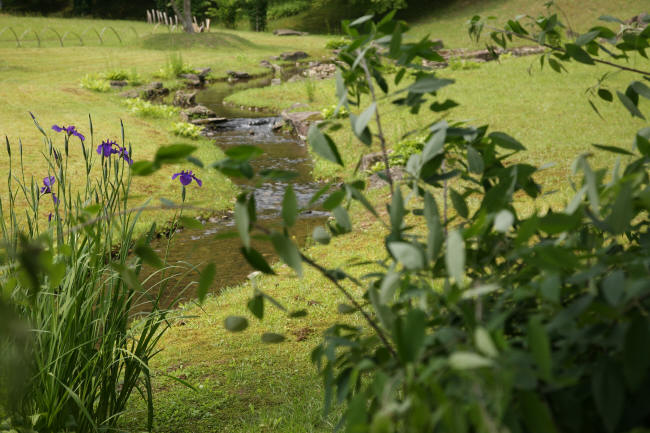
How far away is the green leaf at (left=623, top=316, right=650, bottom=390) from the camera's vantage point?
63cm

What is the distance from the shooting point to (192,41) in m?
25.5

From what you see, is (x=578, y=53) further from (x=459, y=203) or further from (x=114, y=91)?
(x=114, y=91)

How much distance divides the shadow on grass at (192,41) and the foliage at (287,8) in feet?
34.9

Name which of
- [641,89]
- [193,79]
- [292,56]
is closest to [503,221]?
[641,89]

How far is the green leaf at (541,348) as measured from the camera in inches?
23.1

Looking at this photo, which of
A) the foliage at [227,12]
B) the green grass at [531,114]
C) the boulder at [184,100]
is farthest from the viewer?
the foliage at [227,12]

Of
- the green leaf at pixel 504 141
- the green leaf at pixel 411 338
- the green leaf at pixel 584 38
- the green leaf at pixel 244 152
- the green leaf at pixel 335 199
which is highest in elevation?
the green leaf at pixel 584 38

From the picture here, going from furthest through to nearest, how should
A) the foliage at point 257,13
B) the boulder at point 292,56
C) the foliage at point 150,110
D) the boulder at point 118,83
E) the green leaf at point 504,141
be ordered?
the foliage at point 257,13, the boulder at point 292,56, the boulder at point 118,83, the foliage at point 150,110, the green leaf at point 504,141

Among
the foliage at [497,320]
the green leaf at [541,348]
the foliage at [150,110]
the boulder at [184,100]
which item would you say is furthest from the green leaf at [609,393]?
the boulder at [184,100]

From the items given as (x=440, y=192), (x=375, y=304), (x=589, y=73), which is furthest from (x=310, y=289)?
(x=589, y=73)

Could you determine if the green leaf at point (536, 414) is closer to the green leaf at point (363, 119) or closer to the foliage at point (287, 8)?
the green leaf at point (363, 119)

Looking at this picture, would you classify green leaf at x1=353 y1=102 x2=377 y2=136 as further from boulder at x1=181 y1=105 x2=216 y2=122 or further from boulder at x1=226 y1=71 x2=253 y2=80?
boulder at x1=226 y1=71 x2=253 y2=80

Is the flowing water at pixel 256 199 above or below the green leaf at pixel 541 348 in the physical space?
below

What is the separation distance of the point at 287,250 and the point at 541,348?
415 millimetres
